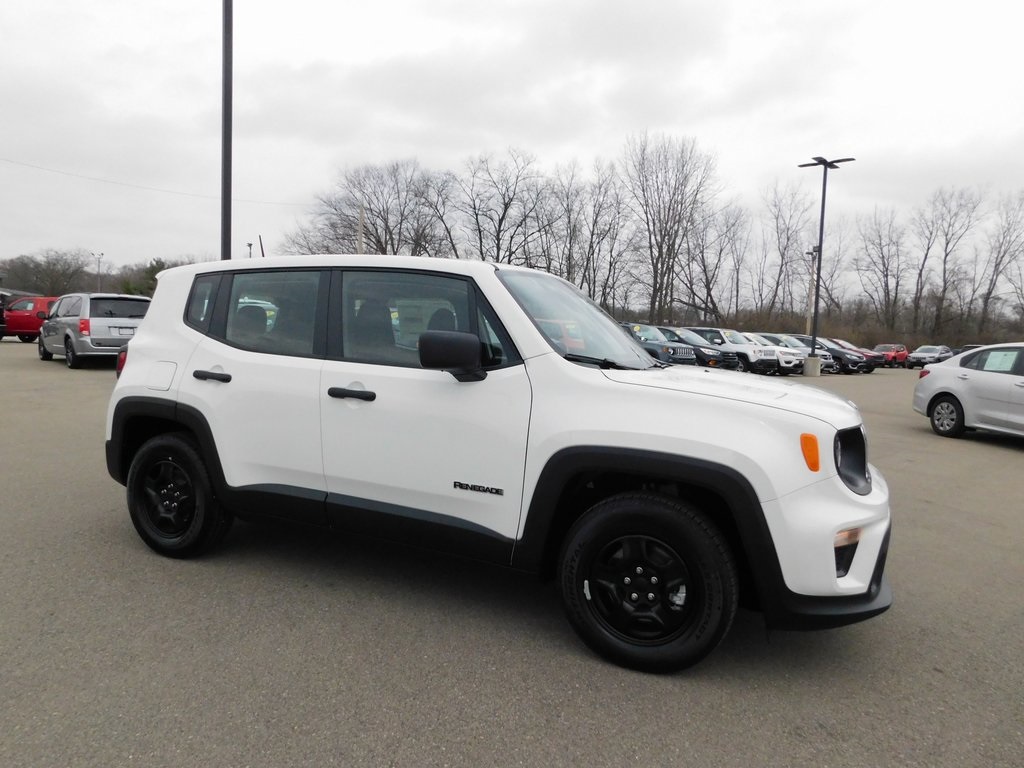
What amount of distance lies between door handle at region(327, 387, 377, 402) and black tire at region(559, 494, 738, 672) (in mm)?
1163

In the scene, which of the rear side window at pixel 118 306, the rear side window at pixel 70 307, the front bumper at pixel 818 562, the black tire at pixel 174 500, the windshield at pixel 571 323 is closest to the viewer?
the front bumper at pixel 818 562

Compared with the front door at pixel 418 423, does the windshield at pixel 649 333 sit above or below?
above

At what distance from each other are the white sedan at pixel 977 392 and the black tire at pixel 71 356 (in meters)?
16.5

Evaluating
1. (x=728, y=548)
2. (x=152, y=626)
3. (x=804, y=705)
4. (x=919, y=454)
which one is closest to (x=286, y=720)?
(x=152, y=626)

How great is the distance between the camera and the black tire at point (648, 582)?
109 inches

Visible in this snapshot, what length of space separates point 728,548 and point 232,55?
10.9 m

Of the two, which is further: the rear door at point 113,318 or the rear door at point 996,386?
the rear door at point 113,318

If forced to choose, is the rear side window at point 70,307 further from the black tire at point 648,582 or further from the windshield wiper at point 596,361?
the black tire at point 648,582

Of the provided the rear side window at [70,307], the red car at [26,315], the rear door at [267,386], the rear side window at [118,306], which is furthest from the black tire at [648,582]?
the red car at [26,315]

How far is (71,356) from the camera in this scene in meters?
15.2

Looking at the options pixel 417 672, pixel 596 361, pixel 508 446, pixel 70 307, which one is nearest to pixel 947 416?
pixel 596 361

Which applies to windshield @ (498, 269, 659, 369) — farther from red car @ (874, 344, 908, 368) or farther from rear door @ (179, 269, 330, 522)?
red car @ (874, 344, 908, 368)

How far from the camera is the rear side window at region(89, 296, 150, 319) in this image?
1488 centimetres

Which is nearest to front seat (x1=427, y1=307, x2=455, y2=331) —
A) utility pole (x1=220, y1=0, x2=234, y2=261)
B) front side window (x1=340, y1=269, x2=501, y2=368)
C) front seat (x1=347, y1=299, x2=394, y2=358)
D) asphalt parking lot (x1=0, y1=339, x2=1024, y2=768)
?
front side window (x1=340, y1=269, x2=501, y2=368)
